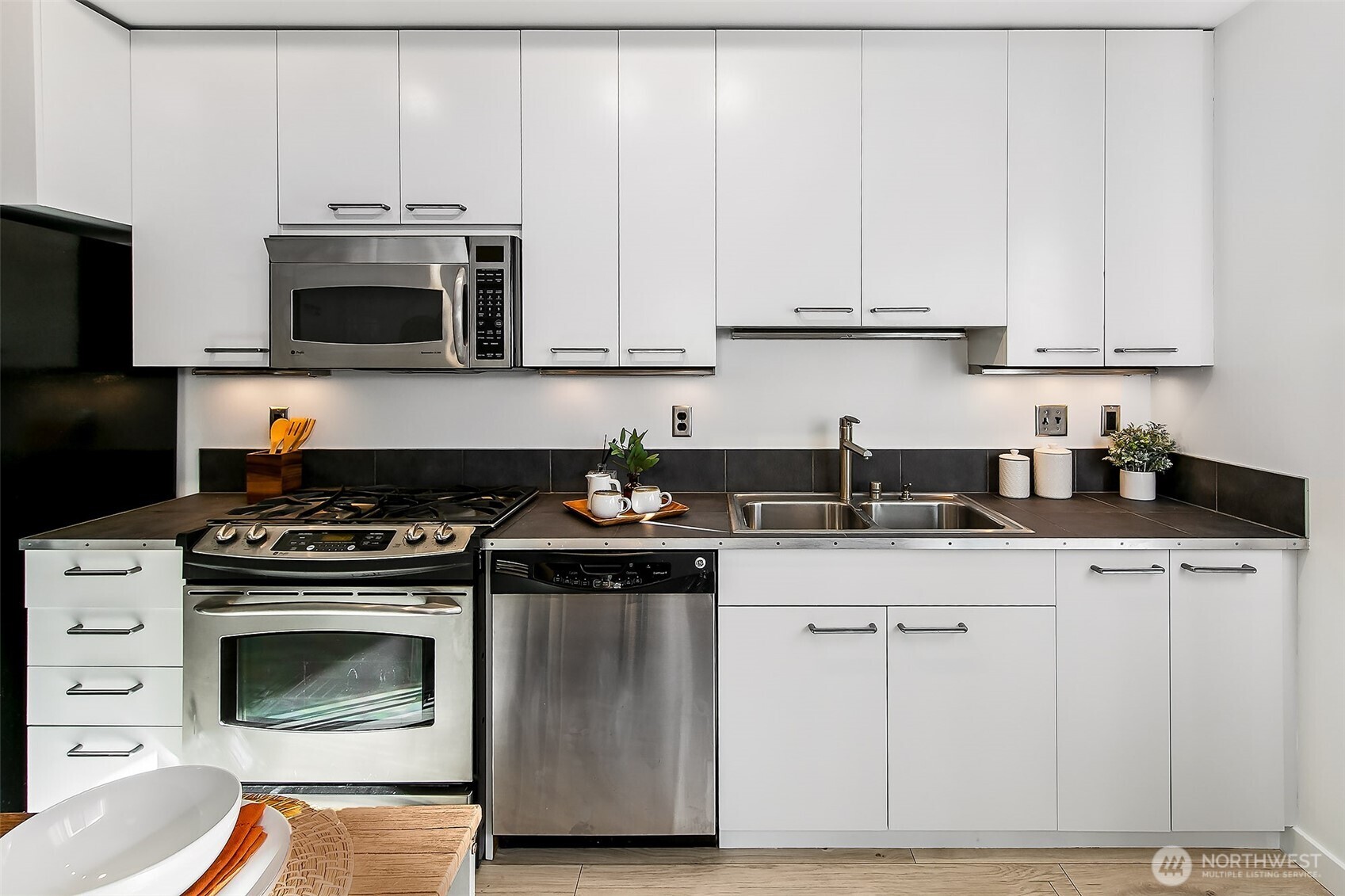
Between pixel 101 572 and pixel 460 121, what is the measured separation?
5.25 feet

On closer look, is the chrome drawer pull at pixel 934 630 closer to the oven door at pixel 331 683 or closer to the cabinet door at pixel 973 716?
the cabinet door at pixel 973 716

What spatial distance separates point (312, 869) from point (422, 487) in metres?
2.09

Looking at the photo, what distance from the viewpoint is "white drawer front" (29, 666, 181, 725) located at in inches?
84.3

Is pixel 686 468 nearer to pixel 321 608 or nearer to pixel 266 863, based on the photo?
pixel 321 608

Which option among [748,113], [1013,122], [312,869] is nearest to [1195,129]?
[1013,122]

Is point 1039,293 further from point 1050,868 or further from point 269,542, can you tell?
point 269,542

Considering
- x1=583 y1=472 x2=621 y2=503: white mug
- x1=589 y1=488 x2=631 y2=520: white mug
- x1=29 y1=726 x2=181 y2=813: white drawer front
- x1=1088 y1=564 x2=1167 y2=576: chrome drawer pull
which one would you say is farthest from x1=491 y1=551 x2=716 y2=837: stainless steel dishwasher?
x1=1088 y1=564 x2=1167 y2=576: chrome drawer pull

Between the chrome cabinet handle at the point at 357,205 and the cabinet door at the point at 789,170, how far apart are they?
1.00 m

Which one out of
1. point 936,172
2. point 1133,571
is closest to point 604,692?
point 1133,571

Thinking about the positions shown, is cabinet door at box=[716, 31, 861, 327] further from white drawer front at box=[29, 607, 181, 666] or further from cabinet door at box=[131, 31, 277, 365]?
white drawer front at box=[29, 607, 181, 666]

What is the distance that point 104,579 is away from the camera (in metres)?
2.14

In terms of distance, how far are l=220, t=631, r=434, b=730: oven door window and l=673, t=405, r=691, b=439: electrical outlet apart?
111 centimetres

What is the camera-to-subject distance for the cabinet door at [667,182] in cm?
242

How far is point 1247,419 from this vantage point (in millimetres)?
2299
